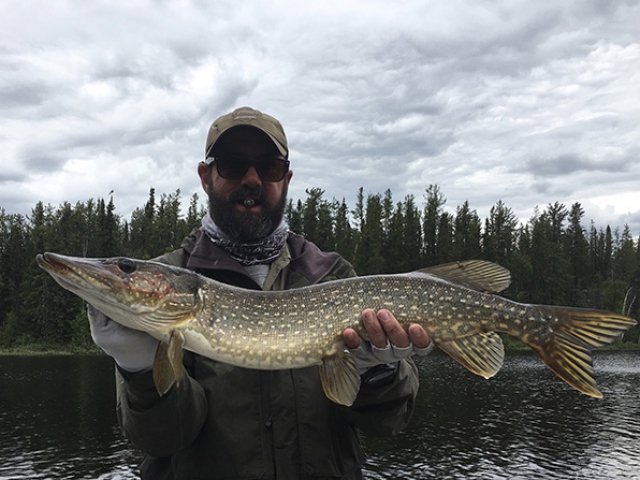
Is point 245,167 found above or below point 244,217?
above

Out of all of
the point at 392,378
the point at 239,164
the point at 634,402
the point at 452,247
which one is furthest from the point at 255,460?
the point at 452,247

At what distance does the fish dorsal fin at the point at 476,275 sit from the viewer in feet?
10.1

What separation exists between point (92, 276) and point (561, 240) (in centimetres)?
6797

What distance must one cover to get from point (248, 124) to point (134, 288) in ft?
4.34

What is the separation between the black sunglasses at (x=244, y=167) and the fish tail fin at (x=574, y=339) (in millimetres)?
1870

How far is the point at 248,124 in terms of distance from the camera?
10.8 ft

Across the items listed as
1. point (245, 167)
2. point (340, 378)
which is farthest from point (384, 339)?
point (245, 167)

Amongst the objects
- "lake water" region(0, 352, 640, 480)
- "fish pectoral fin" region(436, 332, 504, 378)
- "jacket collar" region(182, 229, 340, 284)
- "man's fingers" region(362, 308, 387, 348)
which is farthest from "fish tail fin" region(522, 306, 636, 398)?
"lake water" region(0, 352, 640, 480)

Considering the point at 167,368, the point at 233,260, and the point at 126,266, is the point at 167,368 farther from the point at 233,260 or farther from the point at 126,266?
the point at 233,260

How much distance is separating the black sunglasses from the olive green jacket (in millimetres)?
712

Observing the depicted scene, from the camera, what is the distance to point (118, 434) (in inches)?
648

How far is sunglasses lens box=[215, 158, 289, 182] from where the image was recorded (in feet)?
10.9

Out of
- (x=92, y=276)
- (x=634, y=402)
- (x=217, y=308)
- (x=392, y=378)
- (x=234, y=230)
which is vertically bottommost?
(x=634, y=402)

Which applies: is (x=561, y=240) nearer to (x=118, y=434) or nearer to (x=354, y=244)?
(x=354, y=244)
